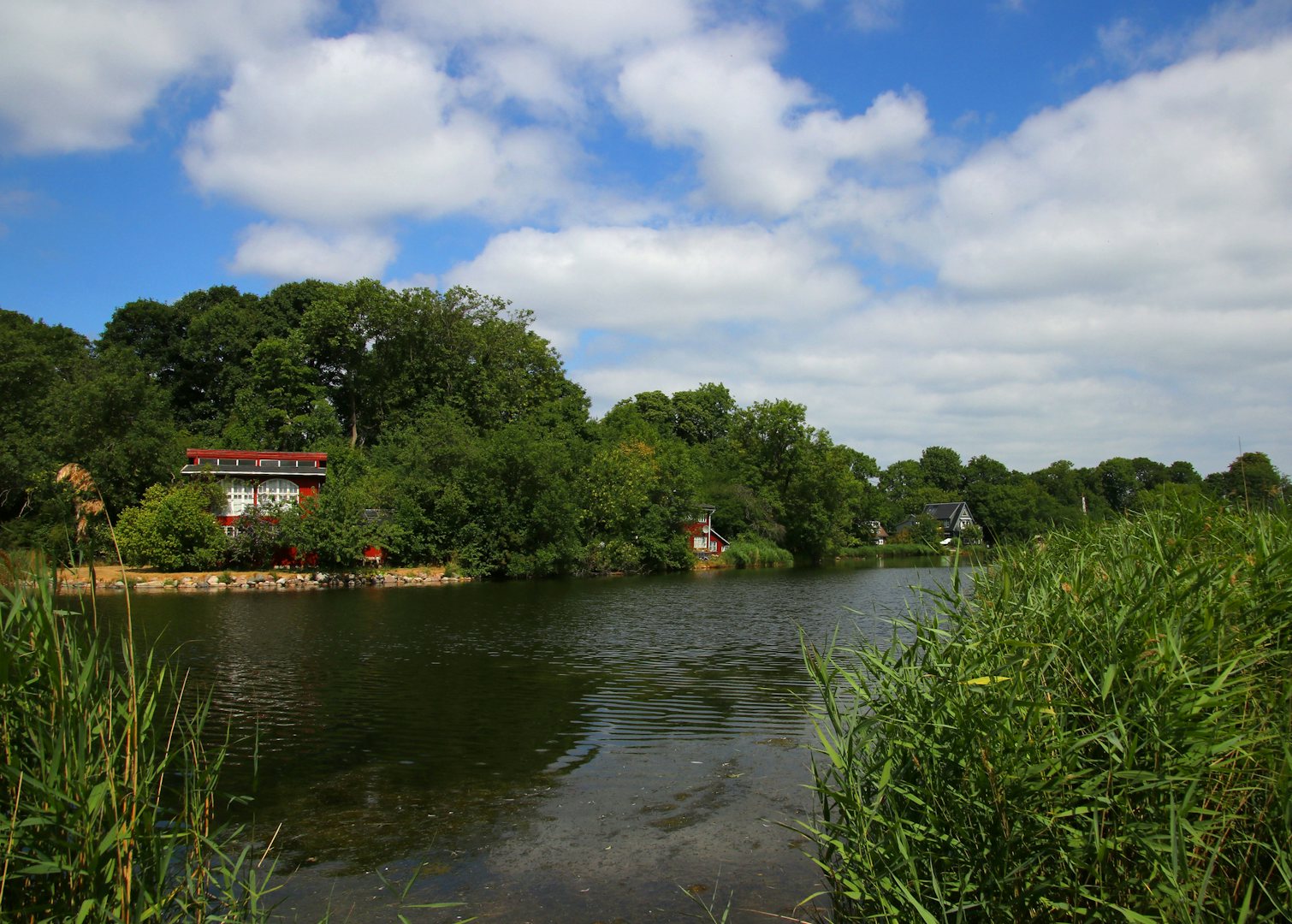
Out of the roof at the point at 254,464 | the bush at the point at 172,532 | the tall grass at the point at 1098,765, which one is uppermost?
the roof at the point at 254,464

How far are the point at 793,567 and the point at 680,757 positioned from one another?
152 ft

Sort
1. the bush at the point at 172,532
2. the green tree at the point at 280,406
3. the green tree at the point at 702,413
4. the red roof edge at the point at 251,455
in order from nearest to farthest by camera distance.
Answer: the bush at the point at 172,532, the red roof edge at the point at 251,455, the green tree at the point at 280,406, the green tree at the point at 702,413

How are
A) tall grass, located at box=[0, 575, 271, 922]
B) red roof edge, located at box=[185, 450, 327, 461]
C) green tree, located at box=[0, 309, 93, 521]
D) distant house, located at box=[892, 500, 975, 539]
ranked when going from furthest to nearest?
distant house, located at box=[892, 500, 975, 539], red roof edge, located at box=[185, 450, 327, 461], green tree, located at box=[0, 309, 93, 521], tall grass, located at box=[0, 575, 271, 922]

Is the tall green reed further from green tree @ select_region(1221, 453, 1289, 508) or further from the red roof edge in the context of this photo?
the red roof edge

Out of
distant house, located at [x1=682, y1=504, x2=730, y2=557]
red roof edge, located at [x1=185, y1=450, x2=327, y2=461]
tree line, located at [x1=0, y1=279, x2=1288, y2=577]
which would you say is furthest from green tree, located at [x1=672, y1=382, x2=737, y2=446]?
red roof edge, located at [x1=185, y1=450, x2=327, y2=461]

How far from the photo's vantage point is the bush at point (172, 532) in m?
35.8

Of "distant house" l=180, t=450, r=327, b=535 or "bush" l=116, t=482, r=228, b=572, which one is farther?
"distant house" l=180, t=450, r=327, b=535

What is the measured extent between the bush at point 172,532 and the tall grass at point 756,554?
31.3 meters

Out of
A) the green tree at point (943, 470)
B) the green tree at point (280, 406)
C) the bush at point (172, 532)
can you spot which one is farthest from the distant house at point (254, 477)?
the green tree at point (943, 470)

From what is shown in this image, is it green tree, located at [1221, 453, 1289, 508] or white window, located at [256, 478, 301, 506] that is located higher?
white window, located at [256, 478, 301, 506]

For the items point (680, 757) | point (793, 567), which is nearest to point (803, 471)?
point (793, 567)

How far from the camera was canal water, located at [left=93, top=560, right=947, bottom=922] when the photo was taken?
639 cm

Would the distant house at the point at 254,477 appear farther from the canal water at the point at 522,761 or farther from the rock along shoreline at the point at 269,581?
the canal water at the point at 522,761

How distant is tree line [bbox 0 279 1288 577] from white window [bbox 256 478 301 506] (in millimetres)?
1831
